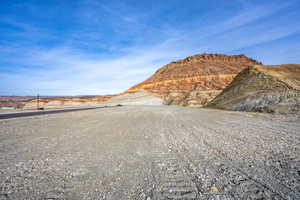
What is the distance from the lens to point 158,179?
2752 millimetres

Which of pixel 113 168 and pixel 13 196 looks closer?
pixel 13 196

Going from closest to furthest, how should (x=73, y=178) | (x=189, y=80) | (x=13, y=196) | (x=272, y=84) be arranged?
(x=13, y=196) < (x=73, y=178) < (x=272, y=84) < (x=189, y=80)

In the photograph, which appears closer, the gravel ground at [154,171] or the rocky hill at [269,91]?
the gravel ground at [154,171]

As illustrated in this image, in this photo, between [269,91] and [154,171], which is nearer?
[154,171]

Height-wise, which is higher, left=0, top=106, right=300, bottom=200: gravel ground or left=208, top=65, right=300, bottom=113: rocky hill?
left=208, top=65, right=300, bottom=113: rocky hill

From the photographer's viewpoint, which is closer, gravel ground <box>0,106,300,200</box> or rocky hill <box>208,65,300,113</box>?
gravel ground <box>0,106,300,200</box>

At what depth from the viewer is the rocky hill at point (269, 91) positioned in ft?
47.0

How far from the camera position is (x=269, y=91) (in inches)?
696

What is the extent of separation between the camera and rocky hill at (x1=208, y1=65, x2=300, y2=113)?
1434 cm

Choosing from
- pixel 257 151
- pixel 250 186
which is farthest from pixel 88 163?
pixel 257 151

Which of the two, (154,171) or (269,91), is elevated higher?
(269,91)

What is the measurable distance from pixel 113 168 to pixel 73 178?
86cm

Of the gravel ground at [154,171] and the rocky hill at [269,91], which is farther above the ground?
the rocky hill at [269,91]

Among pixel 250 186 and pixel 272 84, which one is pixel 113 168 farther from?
pixel 272 84
